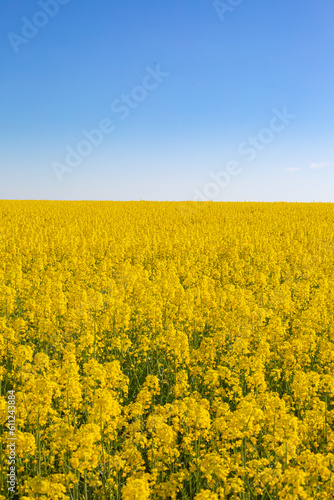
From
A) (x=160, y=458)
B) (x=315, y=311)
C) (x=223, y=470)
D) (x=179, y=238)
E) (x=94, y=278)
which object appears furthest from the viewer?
(x=179, y=238)

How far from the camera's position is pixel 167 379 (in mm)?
5500

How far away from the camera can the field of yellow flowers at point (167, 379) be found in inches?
128

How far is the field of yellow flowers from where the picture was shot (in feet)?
10.7

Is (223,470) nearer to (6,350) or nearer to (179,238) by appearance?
(6,350)

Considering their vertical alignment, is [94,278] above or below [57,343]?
above

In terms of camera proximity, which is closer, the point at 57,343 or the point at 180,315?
the point at 57,343

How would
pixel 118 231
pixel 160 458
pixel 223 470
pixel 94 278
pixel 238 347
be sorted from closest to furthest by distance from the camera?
pixel 223 470, pixel 160 458, pixel 238 347, pixel 94 278, pixel 118 231

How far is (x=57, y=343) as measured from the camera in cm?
596

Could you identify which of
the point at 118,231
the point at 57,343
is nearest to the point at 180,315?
the point at 57,343

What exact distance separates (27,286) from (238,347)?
5557mm

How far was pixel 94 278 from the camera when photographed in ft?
31.1

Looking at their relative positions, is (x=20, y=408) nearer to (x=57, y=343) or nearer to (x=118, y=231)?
(x=57, y=343)

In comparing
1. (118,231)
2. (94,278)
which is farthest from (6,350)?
(118,231)

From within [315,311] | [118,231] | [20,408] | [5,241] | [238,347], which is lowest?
[20,408]
